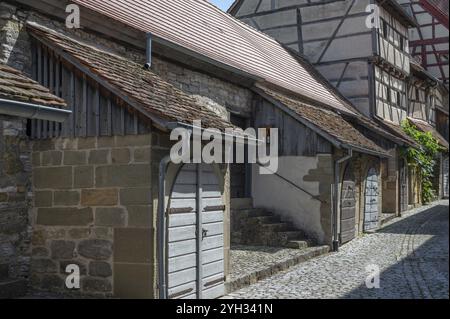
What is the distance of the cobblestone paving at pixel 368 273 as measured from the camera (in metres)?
6.39

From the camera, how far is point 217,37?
1106 cm

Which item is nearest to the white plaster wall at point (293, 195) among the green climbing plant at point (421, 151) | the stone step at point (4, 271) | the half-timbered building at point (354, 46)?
the half-timbered building at point (354, 46)

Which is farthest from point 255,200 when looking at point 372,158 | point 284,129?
point 372,158

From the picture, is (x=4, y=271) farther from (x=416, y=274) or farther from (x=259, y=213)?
(x=259, y=213)

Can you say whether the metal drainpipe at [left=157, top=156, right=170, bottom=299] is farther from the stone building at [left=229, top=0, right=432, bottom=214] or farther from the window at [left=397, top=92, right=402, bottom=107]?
the window at [left=397, top=92, right=402, bottom=107]

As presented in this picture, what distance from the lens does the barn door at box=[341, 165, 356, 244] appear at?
11.0m

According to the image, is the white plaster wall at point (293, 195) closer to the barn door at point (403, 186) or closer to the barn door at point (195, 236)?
the barn door at point (195, 236)

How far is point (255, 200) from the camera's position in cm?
1112

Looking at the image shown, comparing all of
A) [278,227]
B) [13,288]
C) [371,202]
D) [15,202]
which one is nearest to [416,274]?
[278,227]

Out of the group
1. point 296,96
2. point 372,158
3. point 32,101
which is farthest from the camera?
point 372,158

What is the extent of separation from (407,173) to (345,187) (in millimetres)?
8318

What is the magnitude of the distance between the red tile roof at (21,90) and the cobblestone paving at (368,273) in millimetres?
3251

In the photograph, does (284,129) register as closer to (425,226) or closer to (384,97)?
(425,226)

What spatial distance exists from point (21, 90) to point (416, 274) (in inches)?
232
